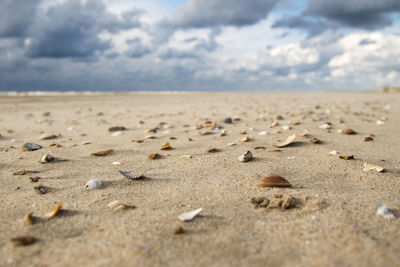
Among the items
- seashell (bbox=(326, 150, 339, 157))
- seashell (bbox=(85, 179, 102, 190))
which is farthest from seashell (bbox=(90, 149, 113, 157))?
seashell (bbox=(326, 150, 339, 157))

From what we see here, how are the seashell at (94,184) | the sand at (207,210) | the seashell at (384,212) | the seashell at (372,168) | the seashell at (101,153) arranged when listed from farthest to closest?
the seashell at (101,153)
the seashell at (372,168)
the seashell at (94,184)
the seashell at (384,212)
the sand at (207,210)

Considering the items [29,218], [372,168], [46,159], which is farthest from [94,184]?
[372,168]

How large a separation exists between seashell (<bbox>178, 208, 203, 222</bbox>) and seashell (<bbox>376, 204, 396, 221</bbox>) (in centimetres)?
92

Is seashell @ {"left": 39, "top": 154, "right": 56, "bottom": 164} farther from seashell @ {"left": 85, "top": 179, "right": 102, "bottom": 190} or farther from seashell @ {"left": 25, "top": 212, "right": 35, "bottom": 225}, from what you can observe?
seashell @ {"left": 25, "top": 212, "right": 35, "bottom": 225}

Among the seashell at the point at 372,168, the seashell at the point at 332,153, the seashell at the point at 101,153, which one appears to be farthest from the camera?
the seashell at the point at 101,153

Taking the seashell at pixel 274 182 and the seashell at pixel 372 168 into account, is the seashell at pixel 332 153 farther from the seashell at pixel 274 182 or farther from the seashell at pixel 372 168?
the seashell at pixel 274 182

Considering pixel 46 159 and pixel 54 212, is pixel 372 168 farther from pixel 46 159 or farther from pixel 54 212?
pixel 46 159

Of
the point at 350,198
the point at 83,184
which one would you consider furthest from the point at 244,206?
the point at 83,184

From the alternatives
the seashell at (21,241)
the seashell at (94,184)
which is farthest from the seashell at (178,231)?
the seashell at (94,184)

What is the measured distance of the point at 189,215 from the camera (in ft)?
5.22

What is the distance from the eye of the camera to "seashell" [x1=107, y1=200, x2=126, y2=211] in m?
1.72

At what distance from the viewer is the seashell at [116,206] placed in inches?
67.8

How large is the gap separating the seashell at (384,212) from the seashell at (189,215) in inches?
36.0

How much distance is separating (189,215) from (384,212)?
0.99 meters
